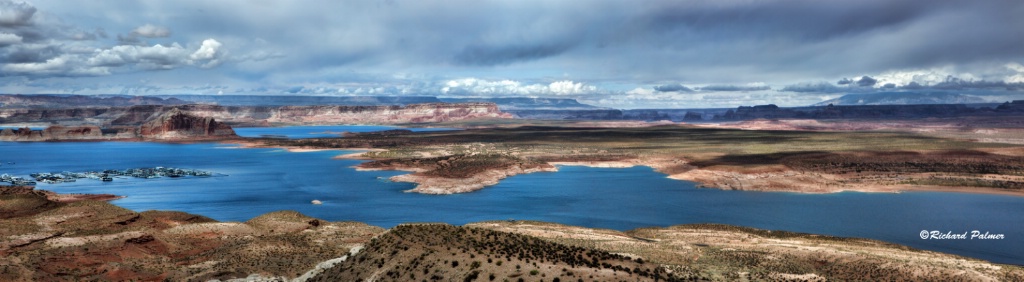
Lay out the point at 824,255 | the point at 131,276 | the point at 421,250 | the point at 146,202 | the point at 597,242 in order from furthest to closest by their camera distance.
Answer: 1. the point at 146,202
2. the point at 597,242
3. the point at 824,255
4. the point at 131,276
5. the point at 421,250

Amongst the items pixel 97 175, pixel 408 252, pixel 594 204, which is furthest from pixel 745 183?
pixel 97 175

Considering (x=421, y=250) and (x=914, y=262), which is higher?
(x=421, y=250)

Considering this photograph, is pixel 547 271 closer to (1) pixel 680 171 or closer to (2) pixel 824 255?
(2) pixel 824 255

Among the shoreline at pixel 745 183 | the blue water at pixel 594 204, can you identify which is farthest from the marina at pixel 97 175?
the shoreline at pixel 745 183

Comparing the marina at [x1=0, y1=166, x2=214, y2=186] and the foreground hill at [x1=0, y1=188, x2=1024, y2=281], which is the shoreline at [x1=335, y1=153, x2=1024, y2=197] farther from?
the marina at [x1=0, y1=166, x2=214, y2=186]

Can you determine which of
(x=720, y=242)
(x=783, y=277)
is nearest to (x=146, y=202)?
(x=720, y=242)

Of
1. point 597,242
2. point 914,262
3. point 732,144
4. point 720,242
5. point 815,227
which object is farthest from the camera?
point 732,144

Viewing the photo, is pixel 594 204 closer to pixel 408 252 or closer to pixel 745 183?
pixel 745 183

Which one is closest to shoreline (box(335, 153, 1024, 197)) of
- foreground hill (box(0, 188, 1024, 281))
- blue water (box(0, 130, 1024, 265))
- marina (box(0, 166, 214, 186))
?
blue water (box(0, 130, 1024, 265))
